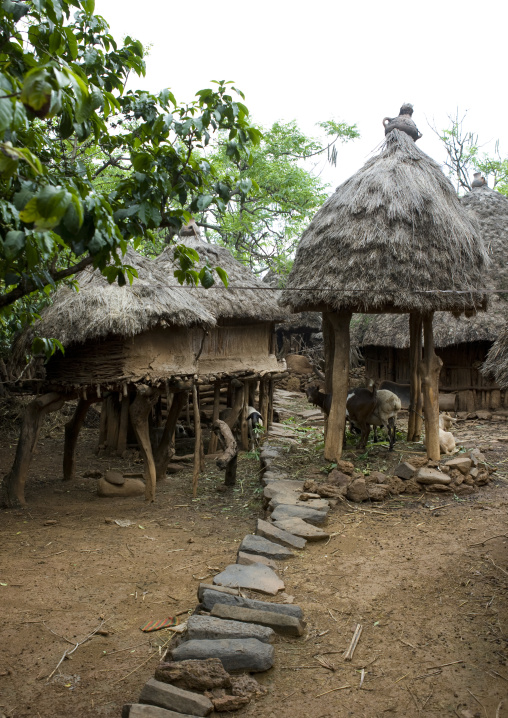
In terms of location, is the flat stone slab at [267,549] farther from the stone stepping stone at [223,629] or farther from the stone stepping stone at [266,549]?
the stone stepping stone at [223,629]

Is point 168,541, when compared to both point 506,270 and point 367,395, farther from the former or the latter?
point 506,270

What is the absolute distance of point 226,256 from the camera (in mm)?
12508

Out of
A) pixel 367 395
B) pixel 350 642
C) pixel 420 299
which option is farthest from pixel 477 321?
pixel 350 642

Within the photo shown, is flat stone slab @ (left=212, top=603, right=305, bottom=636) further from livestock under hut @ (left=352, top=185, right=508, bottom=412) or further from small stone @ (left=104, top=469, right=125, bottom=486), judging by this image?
livestock under hut @ (left=352, top=185, right=508, bottom=412)

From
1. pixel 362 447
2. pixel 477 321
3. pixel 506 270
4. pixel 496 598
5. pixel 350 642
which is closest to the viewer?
pixel 350 642

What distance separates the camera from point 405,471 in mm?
7297

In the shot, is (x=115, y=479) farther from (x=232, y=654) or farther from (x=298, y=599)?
(x=232, y=654)

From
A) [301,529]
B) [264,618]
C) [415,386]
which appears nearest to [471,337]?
[415,386]

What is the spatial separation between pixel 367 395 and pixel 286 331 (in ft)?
47.6

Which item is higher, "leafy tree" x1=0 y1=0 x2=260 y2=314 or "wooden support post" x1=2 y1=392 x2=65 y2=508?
"leafy tree" x1=0 y1=0 x2=260 y2=314

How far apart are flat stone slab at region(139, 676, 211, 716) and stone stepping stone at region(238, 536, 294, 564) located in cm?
217

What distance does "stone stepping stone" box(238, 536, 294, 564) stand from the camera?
502 cm

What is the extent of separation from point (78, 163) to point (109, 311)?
323cm

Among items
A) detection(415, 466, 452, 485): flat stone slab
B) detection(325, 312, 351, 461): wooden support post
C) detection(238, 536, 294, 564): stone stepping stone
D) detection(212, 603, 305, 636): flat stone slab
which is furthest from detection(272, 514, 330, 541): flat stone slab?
detection(325, 312, 351, 461): wooden support post
